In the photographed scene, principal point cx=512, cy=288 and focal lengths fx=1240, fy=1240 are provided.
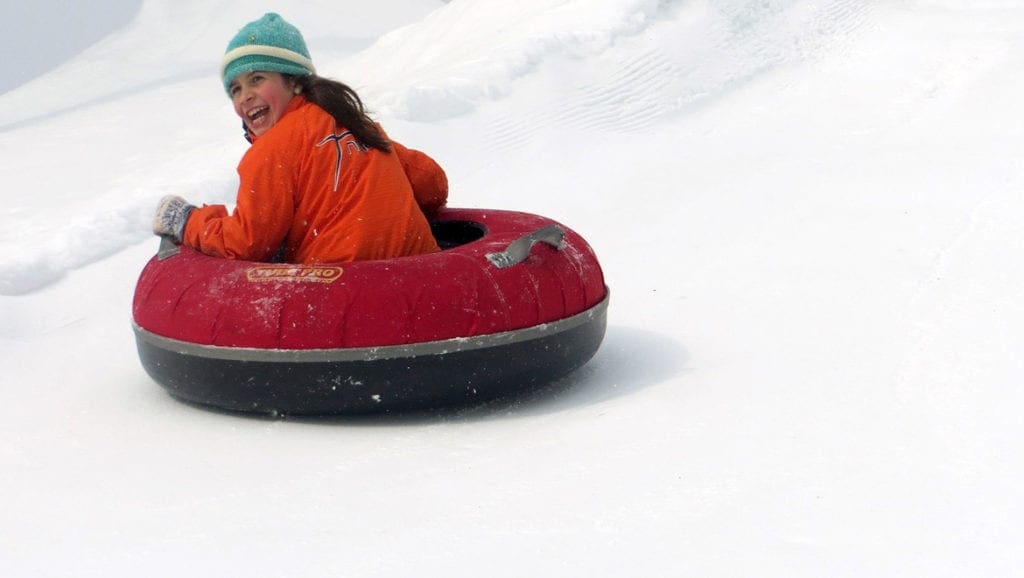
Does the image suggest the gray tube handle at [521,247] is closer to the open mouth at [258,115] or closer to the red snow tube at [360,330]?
the red snow tube at [360,330]

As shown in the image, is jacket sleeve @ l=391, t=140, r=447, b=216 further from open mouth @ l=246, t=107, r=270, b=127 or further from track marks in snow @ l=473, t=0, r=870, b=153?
track marks in snow @ l=473, t=0, r=870, b=153

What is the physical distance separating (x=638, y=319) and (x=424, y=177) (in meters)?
0.90

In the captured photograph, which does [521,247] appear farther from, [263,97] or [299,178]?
[263,97]

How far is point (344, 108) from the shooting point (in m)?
3.37

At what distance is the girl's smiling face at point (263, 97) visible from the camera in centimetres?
345

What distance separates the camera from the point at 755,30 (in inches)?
289

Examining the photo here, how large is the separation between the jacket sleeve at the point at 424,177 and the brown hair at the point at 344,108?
0.96 ft

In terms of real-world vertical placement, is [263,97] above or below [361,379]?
above

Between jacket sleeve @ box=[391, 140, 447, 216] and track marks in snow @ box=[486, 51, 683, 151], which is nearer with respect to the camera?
jacket sleeve @ box=[391, 140, 447, 216]

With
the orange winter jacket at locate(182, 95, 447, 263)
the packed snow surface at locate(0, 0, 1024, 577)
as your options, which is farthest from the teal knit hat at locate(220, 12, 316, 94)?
the packed snow surface at locate(0, 0, 1024, 577)

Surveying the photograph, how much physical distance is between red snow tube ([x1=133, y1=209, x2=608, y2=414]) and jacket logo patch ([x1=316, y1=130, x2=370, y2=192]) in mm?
312

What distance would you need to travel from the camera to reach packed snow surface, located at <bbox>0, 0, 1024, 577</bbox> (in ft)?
7.98

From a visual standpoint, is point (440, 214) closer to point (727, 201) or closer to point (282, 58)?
point (282, 58)

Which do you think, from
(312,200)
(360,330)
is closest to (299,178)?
(312,200)
